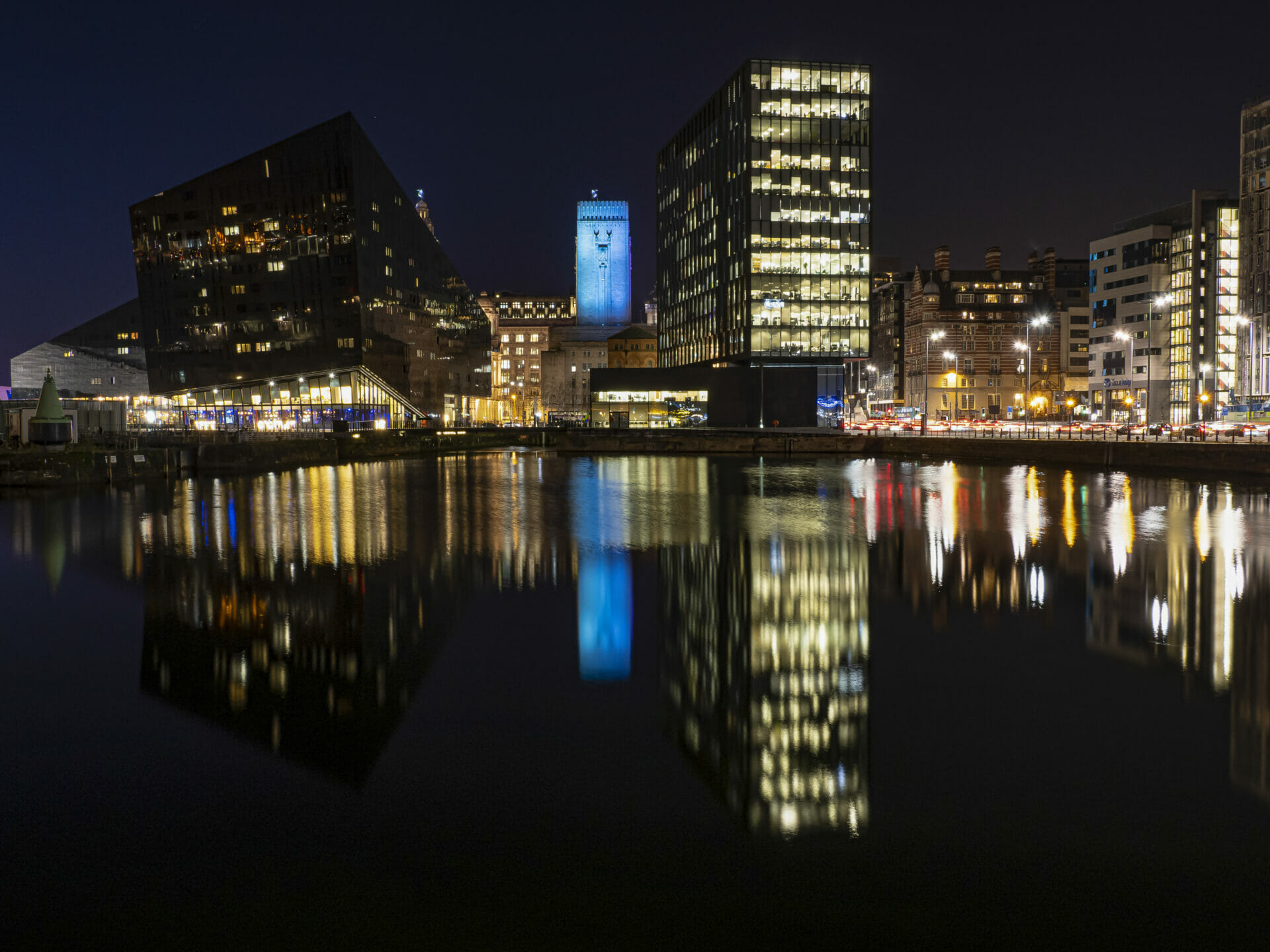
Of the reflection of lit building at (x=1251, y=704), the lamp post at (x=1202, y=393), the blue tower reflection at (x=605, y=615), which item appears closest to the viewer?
the reflection of lit building at (x=1251, y=704)

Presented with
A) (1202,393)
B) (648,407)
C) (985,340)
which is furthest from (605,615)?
(985,340)

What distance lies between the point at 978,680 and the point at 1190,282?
442 feet

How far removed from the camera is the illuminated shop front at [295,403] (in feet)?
295

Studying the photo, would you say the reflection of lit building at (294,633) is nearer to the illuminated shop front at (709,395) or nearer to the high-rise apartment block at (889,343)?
the illuminated shop front at (709,395)

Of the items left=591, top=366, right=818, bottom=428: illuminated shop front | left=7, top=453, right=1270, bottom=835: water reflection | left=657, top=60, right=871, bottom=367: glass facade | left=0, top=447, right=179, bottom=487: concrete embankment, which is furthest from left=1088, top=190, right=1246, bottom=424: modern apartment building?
left=0, top=447, right=179, bottom=487: concrete embankment

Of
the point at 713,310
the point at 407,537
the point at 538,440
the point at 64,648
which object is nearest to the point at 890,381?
the point at 713,310

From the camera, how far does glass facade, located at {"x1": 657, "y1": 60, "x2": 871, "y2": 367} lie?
9756cm

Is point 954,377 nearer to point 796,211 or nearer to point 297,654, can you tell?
point 796,211

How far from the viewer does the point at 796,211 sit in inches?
3890

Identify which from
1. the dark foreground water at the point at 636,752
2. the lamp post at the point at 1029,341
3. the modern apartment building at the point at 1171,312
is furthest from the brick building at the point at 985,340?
the dark foreground water at the point at 636,752

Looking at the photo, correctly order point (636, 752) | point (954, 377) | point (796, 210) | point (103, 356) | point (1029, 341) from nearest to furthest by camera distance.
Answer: point (636, 752), point (1029, 341), point (796, 210), point (103, 356), point (954, 377)

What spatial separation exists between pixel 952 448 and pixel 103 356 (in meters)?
111

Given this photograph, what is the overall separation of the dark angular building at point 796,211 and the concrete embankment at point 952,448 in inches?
845

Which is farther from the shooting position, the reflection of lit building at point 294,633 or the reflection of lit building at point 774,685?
the reflection of lit building at point 294,633
